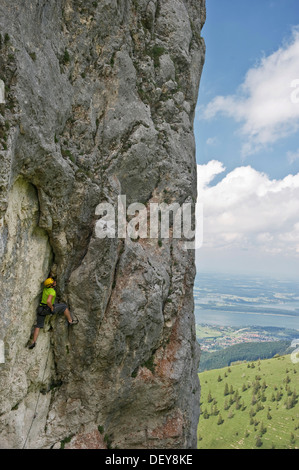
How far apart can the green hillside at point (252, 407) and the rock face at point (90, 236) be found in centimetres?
10807

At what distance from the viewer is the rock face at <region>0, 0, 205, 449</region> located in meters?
12.1

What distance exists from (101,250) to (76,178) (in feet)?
12.2

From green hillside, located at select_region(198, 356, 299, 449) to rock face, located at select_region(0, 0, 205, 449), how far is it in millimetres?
108068

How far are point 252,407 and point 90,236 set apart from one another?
134 m

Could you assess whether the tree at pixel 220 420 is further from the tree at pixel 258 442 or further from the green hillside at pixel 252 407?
the tree at pixel 258 442

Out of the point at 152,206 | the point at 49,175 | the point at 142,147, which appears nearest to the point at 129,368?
the point at 152,206

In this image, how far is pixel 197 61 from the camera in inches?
931

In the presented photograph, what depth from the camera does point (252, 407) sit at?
396 feet

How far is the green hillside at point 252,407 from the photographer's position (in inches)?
4124

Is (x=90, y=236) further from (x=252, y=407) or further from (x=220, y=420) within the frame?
(x=252, y=407)

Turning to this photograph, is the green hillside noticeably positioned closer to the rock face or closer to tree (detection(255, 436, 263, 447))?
tree (detection(255, 436, 263, 447))

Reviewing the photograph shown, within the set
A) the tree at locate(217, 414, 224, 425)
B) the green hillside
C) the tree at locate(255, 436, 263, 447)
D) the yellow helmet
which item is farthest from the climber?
the tree at locate(217, 414, 224, 425)

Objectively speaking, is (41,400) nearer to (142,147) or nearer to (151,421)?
(151,421)

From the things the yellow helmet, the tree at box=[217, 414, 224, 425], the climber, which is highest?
the yellow helmet
